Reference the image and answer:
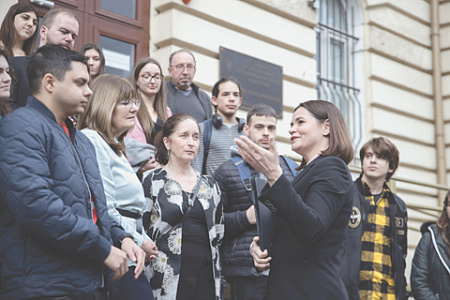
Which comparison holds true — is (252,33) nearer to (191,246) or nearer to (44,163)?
(191,246)

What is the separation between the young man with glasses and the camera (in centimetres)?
581

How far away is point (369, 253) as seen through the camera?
17.0 feet

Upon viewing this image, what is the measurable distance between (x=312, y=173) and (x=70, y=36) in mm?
2495

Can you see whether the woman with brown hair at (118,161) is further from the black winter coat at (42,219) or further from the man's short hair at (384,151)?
the man's short hair at (384,151)

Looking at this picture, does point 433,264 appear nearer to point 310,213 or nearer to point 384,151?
point 384,151

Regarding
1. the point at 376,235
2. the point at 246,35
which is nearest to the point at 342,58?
the point at 246,35

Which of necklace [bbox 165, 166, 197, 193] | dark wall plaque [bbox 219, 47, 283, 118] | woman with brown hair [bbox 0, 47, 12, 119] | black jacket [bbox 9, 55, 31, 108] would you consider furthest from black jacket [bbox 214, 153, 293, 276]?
dark wall plaque [bbox 219, 47, 283, 118]

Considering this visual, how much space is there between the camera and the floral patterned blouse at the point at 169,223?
3885 mm

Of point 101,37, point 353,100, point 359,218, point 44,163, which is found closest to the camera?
point 44,163

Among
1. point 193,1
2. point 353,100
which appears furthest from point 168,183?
point 353,100

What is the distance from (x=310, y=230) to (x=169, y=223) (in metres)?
1.47

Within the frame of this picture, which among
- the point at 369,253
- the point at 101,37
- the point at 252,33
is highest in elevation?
the point at 252,33

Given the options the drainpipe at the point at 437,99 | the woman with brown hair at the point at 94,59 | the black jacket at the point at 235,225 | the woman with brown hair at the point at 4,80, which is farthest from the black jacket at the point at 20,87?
the drainpipe at the point at 437,99

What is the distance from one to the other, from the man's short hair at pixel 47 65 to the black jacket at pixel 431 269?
4.27 meters
